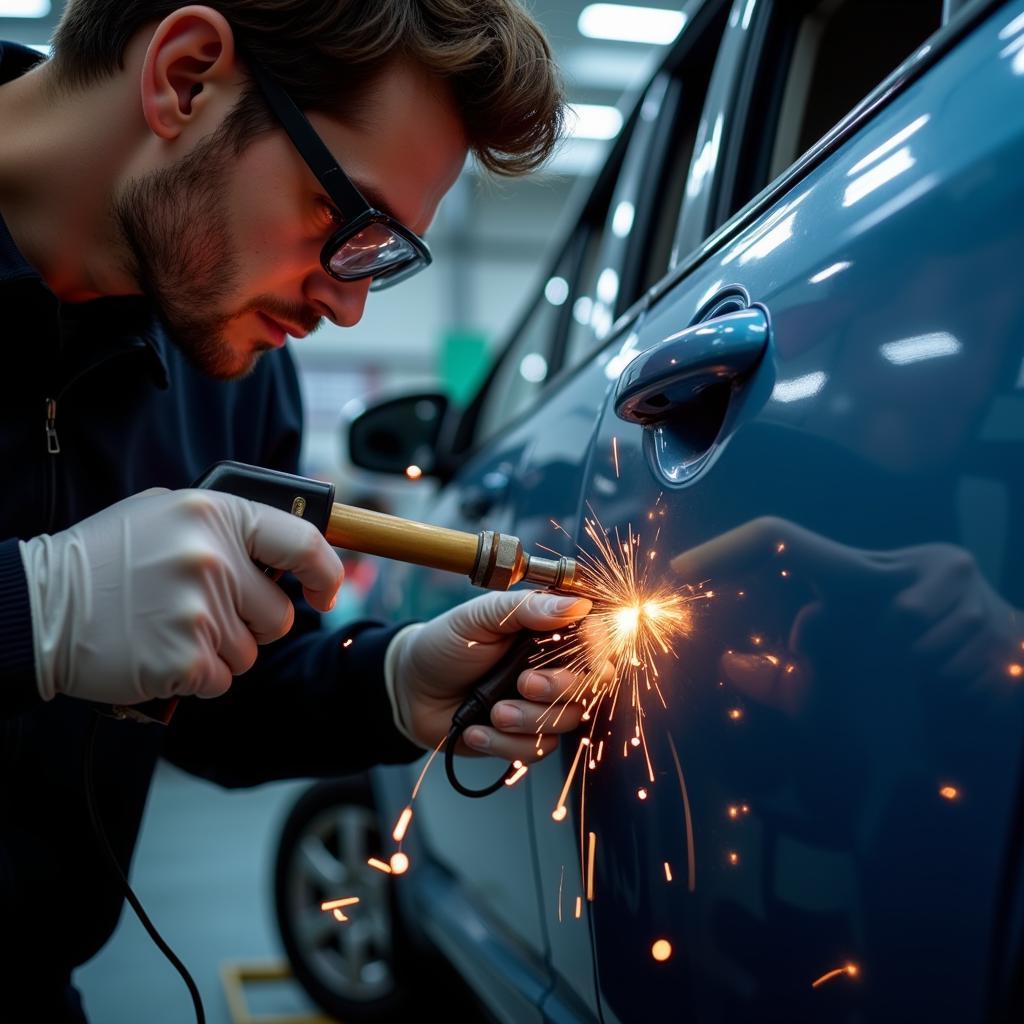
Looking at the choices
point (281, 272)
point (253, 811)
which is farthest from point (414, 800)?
point (253, 811)

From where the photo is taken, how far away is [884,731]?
0.65 metres

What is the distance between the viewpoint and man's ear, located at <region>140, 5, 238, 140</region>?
115 centimetres

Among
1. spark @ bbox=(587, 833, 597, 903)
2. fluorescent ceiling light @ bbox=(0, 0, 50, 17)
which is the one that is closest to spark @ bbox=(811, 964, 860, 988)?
spark @ bbox=(587, 833, 597, 903)

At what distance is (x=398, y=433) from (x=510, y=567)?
4.53ft

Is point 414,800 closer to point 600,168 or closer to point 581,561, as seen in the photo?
point 581,561

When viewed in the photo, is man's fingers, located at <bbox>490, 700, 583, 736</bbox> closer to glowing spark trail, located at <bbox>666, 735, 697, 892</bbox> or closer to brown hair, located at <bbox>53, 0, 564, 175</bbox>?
glowing spark trail, located at <bbox>666, 735, 697, 892</bbox>

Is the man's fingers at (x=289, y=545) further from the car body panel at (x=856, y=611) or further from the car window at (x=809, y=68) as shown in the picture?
the car window at (x=809, y=68)

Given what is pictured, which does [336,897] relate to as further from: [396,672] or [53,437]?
[53,437]

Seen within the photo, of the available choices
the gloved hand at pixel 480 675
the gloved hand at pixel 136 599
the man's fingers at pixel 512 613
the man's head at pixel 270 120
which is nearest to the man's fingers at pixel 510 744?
the gloved hand at pixel 480 675

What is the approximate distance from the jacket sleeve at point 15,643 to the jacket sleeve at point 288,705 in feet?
1.91

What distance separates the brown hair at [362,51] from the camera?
1.17 meters

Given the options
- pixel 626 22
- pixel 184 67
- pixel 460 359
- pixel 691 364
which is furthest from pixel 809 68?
pixel 460 359

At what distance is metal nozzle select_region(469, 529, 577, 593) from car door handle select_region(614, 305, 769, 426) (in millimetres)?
191

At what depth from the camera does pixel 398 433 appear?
2391 mm
